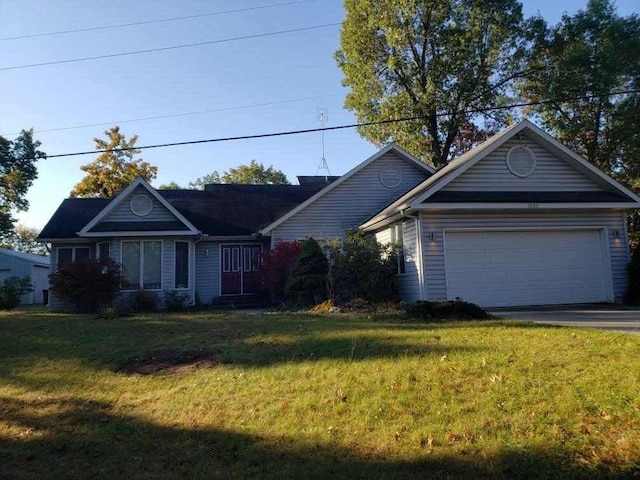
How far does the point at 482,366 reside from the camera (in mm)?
6254

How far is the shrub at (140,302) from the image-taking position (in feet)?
58.7

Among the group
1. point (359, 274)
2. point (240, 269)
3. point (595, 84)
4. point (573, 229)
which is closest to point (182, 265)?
point (240, 269)

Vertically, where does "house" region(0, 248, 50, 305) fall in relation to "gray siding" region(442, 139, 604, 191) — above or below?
below

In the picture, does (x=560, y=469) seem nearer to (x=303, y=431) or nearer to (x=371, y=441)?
(x=371, y=441)

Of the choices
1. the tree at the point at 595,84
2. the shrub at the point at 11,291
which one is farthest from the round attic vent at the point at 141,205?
the tree at the point at 595,84

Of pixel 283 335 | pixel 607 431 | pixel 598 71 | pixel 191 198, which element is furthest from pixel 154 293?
pixel 598 71

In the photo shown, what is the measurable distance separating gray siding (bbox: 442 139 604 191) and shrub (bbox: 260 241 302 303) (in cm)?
604

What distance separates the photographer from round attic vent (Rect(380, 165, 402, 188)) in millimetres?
20766

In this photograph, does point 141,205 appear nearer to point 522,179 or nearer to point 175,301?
point 175,301

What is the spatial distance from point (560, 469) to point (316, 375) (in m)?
3.25

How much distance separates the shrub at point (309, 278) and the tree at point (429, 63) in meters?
16.3

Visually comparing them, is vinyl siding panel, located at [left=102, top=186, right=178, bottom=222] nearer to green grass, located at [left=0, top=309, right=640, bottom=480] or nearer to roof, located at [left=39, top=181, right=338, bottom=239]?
roof, located at [left=39, top=181, right=338, bottom=239]

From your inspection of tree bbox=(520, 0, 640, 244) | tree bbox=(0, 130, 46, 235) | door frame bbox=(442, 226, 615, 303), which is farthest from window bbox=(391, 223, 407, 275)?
tree bbox=(0, 130, 46, 235)

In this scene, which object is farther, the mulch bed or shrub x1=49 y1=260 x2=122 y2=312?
shrub x1=49 y1=260 x2=122 y2=312
